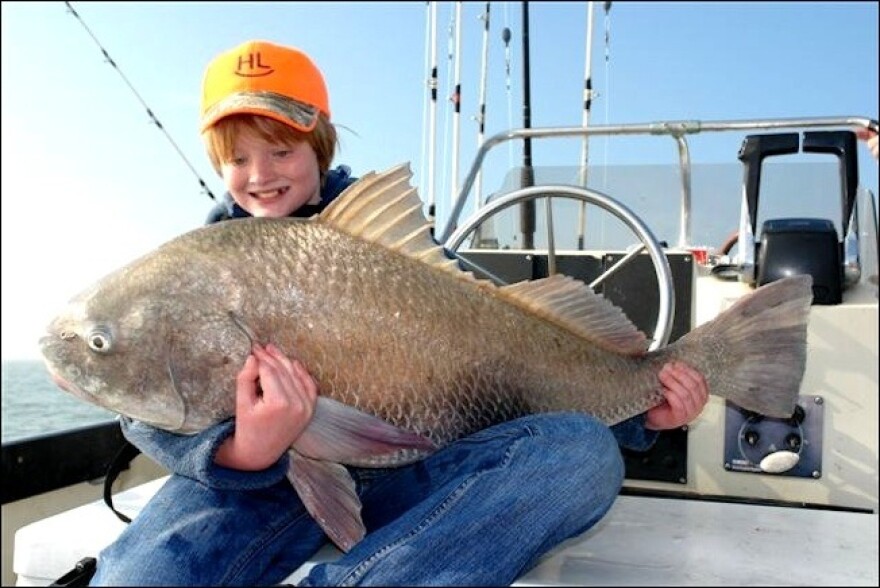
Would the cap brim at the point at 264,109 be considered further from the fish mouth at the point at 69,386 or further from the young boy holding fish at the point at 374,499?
the fish mouth at the point at 69,386

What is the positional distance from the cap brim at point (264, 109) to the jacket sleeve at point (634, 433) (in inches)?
42.0

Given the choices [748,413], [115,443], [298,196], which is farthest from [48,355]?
[748,413]

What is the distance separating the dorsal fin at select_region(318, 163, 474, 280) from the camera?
5.47 ft

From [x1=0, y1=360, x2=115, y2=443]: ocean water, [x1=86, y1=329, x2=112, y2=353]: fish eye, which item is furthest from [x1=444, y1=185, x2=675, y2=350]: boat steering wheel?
[x1=0, y1=360, x2=115, y2=443]: ocean water

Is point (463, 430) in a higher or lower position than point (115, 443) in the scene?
higher

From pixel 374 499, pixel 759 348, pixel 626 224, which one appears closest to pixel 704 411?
pixel 626 224

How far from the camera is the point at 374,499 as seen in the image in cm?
173

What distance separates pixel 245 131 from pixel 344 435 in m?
0.90

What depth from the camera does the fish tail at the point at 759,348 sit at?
69.9 inches

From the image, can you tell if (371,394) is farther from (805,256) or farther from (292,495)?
(805,256)

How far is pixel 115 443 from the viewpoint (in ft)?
10.2

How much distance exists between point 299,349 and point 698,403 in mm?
904

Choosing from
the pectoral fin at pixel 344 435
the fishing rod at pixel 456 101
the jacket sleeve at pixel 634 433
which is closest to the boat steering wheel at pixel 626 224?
the jacket sleeve at pixel 634 433

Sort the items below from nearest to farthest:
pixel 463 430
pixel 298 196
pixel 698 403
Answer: pixel 463 430
pixel 698 403
pixel 298 196
